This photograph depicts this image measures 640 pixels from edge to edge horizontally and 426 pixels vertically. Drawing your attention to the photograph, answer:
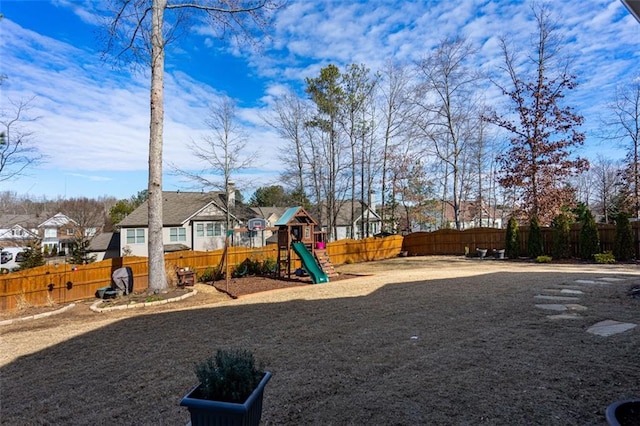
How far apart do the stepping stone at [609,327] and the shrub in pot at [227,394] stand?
4.30m

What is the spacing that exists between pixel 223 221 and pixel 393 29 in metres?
18.2

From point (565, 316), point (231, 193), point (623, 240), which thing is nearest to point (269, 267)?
point (565, 316)

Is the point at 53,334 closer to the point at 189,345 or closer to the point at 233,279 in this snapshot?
the point at 189,345

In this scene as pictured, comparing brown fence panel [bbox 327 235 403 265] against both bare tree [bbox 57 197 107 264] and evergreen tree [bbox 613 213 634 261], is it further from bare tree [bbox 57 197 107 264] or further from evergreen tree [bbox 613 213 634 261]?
bare tree [bbox 57 197 107 264]

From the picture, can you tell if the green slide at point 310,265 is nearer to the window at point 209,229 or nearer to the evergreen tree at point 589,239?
the evergreen tree at point 589,239

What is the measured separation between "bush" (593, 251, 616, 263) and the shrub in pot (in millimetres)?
14436

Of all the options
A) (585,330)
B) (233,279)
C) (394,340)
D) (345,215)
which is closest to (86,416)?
(394,340)

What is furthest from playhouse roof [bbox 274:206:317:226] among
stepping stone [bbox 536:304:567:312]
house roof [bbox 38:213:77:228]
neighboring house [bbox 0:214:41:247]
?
house roof [bbox 38:213:77:228]

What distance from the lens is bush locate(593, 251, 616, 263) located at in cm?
1212

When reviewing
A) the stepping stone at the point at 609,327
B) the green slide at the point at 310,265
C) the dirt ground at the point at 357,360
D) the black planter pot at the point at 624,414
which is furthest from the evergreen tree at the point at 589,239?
the black planter pot at the point at 624,414

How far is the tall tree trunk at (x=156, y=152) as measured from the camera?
920cm

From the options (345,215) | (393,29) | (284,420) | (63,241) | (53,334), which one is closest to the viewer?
(284,420)

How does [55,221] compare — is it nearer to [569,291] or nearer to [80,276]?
[80,276]

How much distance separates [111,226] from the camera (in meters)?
38.2
